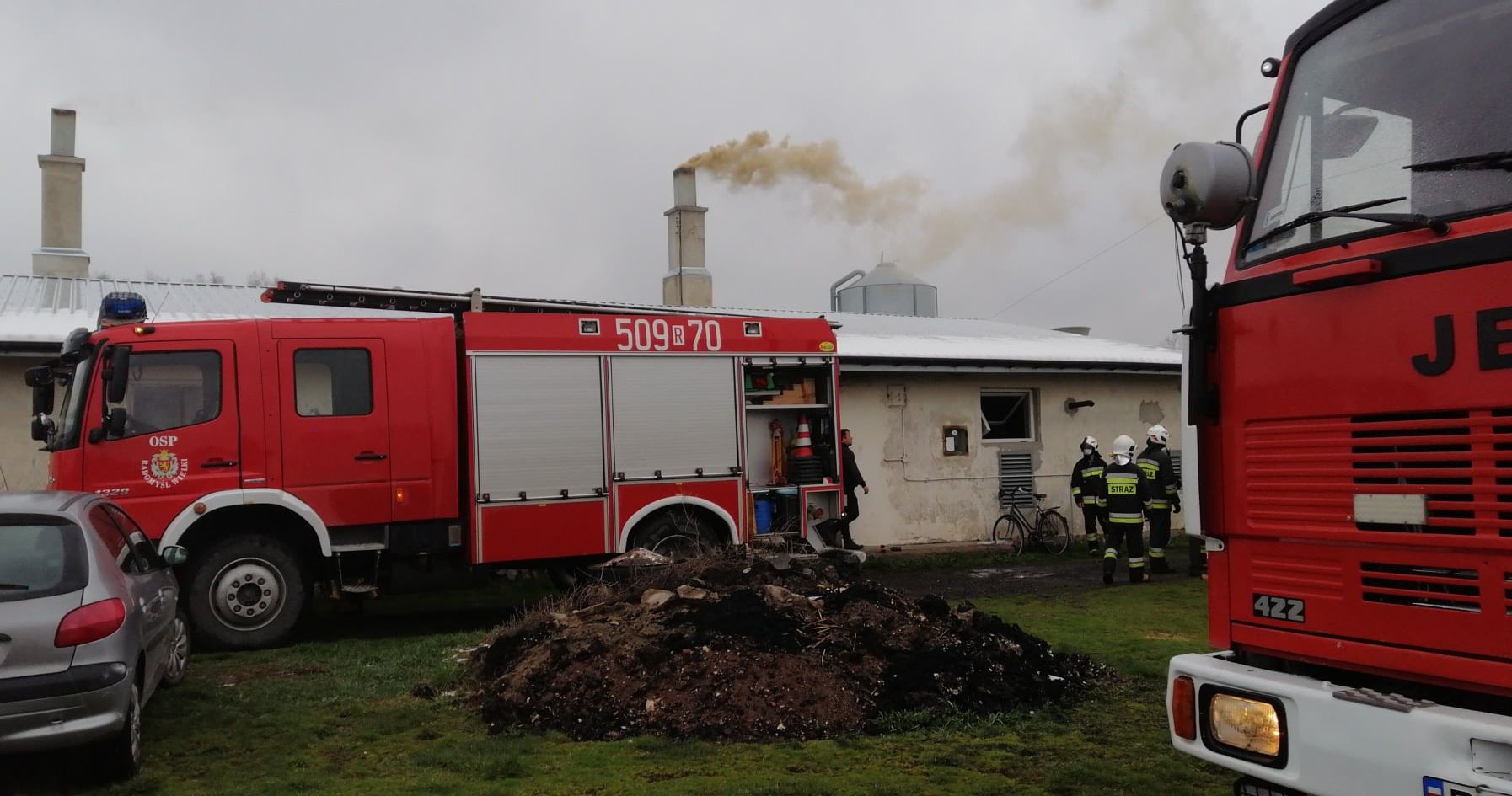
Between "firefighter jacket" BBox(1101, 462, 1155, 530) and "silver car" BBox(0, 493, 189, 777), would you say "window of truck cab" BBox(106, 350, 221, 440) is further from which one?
"firefighter jacket" BBox(1101, 462, 1155, 530)

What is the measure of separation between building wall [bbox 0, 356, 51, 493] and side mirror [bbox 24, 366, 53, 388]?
131 inches

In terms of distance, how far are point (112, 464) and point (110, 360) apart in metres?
0.83

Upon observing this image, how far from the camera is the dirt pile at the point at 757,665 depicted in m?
6.42

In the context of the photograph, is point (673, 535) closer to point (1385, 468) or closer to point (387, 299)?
point (387, 299)

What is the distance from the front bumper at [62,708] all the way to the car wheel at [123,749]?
0.14m

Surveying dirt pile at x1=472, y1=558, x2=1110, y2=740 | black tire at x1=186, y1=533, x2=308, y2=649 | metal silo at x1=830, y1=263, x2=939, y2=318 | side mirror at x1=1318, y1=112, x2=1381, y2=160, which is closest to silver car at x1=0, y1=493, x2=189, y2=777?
dirt pile at x1=472, y1=558, x2=1110, y2=740

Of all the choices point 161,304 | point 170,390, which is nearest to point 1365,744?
point 170,390

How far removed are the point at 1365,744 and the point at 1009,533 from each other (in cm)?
1395

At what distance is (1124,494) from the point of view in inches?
491

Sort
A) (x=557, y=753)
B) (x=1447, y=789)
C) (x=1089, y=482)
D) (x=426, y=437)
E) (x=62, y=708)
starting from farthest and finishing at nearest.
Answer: (x=1089, y=482)
(x=426, y=437)
(x=557, y=753)
(x=62, y=708)
(x=1447, y=789)

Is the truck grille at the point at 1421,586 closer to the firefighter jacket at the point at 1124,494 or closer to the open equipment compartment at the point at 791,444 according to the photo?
the open equipment compartment at the point at 791,444

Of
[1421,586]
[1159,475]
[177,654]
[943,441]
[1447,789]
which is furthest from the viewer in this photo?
A: [943,441]

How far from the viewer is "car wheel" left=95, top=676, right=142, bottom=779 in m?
5.50

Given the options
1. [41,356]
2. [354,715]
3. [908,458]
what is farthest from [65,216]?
[354,715]
